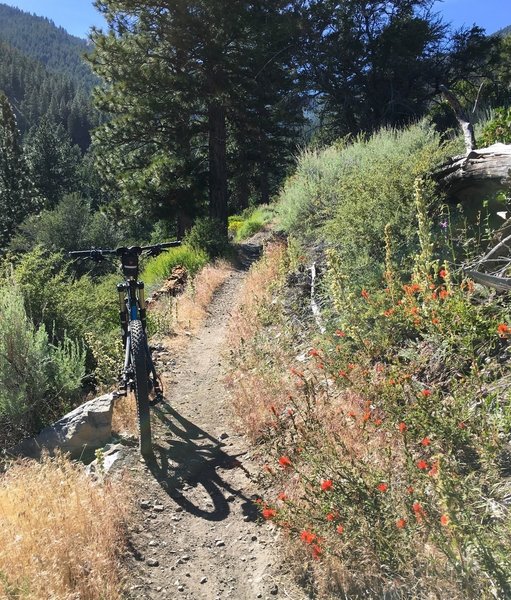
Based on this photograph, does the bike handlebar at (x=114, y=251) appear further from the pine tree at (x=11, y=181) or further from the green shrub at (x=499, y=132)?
the pine tree at (x=11, y=181)

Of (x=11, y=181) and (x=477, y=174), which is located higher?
(x=11, y=181)

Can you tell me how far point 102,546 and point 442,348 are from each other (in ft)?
8.45

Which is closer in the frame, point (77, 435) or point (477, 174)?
point (77, 435)

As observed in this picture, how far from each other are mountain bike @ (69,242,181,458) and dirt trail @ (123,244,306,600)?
1.33 ft

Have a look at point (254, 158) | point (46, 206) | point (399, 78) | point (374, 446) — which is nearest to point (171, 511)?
point (374, 446)

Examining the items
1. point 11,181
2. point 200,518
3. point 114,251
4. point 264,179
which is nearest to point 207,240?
point 114,251

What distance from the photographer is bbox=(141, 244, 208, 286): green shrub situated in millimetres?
12734

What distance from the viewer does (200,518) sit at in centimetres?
348

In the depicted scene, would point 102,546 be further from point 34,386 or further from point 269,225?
point 269,225

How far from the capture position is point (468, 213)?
5.09 meters

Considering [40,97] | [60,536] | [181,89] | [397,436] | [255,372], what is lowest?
[60,536]

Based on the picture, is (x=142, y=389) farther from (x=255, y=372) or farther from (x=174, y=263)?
(x=174, y=263)

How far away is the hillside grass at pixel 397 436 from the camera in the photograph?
2252 mm

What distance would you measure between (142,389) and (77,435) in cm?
90
